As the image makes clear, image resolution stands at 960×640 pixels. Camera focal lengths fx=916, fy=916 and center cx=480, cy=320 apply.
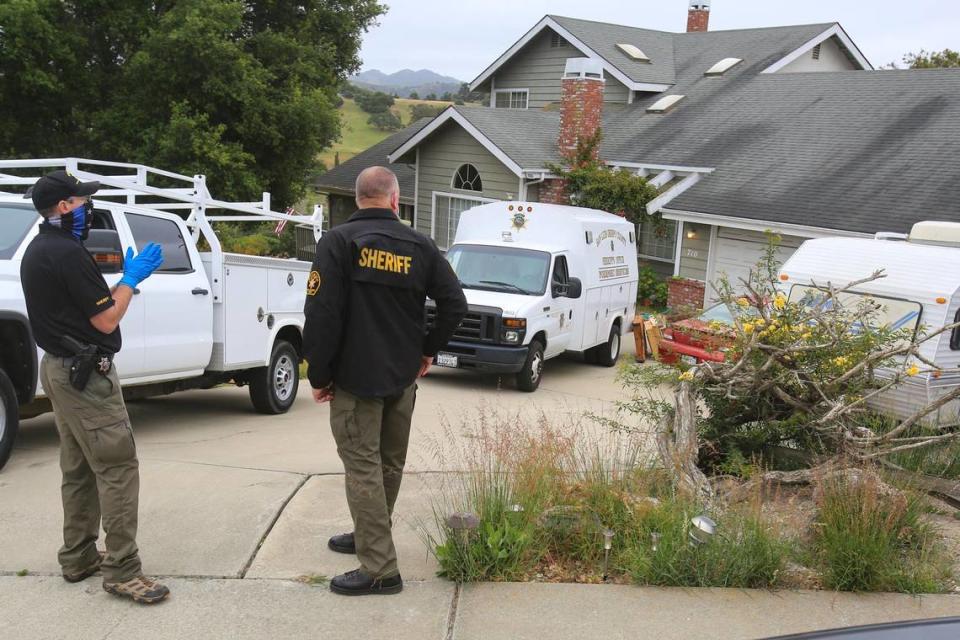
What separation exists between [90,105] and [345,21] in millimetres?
7000

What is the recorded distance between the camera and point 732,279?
64.3 feet

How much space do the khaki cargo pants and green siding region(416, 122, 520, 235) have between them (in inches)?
694

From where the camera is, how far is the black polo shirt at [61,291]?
4.21m

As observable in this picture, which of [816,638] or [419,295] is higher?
[419,295]

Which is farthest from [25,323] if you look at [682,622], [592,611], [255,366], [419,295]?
[682,622]

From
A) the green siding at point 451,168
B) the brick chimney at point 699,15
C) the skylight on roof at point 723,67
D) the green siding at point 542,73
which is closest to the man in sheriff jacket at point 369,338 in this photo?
the green siding at point 451,168

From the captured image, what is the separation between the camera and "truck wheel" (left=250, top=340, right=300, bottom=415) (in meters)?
9.77

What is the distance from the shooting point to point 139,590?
171 inches

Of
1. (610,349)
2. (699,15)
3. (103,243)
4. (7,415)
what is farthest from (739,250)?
(699,15)

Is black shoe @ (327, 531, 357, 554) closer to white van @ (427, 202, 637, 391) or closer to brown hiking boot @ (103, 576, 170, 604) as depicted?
brown hiking boot @ (103, 576, 170, 604)

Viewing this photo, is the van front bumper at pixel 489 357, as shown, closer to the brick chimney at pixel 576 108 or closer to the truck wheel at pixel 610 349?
the truck wheel at pixel 610 349

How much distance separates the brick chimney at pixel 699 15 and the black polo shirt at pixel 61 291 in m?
29.6

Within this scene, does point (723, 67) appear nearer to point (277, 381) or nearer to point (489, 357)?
point (489, 357)

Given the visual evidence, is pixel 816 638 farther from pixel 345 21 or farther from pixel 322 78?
pixel 345 21
